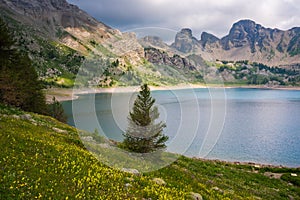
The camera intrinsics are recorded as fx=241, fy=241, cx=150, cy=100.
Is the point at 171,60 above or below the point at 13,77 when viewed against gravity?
above

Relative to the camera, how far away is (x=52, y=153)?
13750mm

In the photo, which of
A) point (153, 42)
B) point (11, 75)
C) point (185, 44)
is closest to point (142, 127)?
point (185, 44)

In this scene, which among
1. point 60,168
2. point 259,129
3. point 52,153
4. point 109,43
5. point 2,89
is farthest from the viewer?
point 259,129

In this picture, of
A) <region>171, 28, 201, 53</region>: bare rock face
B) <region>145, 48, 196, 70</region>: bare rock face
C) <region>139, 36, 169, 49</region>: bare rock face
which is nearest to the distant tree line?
<region>145, 48, 196, 70</region>: bare rock face

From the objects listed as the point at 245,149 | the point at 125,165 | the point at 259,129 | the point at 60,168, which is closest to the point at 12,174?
the point at 60,168

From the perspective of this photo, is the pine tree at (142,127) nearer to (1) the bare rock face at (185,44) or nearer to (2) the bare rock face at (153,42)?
(1) the bare rock face at (185,44)

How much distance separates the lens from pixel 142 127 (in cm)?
2497

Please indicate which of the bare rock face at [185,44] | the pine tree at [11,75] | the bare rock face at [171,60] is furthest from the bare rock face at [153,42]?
the pine tree at [11,75]

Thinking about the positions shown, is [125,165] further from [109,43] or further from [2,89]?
[2,89]

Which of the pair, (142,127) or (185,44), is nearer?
(185,44)

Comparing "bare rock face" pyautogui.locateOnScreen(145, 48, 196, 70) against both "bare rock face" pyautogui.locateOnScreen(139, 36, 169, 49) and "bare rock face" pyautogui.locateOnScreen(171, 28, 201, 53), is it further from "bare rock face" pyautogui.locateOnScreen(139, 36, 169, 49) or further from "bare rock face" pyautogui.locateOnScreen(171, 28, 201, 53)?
"bare rock face" pyautogui.locateOnScreen(171, 28, 201, 53)

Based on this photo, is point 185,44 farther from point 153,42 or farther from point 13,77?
point 13,77

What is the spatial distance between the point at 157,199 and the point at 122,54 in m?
11.8

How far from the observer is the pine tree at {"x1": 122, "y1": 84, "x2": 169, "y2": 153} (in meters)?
23.9
